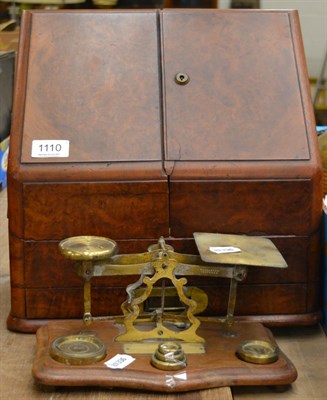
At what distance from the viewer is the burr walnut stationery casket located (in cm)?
183

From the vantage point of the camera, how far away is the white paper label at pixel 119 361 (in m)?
1.60

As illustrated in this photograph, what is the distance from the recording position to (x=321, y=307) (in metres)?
1.95

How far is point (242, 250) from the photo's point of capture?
1729 mm

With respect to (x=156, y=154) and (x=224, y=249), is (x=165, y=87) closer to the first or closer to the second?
(x=156, y=154)

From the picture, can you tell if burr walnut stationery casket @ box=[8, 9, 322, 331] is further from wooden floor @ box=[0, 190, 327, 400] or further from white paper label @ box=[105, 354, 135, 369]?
white paper label @ box=[105, 354, 135, 369]

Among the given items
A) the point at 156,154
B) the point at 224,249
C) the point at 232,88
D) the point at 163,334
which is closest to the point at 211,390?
the point at 163,334

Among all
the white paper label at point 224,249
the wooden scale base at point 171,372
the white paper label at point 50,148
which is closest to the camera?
the wooden scale base at point 171,372

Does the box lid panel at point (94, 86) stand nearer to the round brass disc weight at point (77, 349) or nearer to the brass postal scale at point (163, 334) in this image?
the brass postal scale at point (163, 334)

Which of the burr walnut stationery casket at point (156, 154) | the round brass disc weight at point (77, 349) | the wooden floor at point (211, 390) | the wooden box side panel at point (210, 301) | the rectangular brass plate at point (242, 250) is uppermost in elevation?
the burr walnut stationery casket at point (156, 154)

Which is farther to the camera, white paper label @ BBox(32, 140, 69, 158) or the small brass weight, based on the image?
white paper label @ BBox(32, 140, 69, 158)

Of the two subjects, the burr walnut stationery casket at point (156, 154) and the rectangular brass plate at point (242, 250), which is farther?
the burr walnut stationery casket at point (156, 154)

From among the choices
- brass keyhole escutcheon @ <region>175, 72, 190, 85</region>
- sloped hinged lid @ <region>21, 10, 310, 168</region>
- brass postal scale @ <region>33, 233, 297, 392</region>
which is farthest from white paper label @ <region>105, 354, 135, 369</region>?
brass keyhole escutcheon @ <region>175, 72, 190, 85</region>

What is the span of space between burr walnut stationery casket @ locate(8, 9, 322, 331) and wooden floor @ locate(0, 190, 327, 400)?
0.04m

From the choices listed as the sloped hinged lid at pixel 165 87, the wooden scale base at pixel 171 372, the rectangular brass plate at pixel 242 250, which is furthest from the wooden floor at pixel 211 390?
the sloped hinged lid at pixel 165 87
